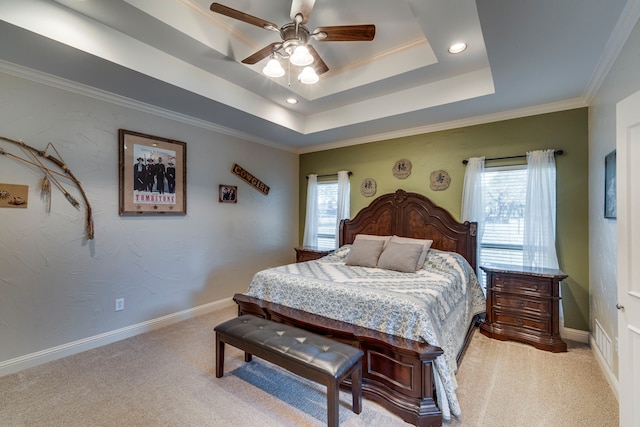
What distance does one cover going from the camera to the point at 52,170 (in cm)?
254

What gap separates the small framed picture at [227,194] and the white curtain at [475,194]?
322 cm

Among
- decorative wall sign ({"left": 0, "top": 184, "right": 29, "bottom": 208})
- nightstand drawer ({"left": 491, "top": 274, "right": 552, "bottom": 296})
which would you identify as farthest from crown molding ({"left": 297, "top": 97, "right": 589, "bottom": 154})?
decorative wall sign ({"left": 0, "top": 184, "right": 29, "bottom": 208})

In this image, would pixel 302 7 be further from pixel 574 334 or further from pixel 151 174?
pixel 574 334

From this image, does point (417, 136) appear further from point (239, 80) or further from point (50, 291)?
point (50, 291)

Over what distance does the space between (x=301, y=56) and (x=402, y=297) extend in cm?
202

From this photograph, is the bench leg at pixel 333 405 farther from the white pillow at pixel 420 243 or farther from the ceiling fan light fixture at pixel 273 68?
the ceiling fan light fixture at pixel 273 68

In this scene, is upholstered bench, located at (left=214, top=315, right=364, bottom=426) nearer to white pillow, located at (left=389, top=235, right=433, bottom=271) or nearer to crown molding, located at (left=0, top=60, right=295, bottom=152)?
white pillow, located at (left=389, top=235, right=433, bottom=271)

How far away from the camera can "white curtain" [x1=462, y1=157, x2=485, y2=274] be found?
11.2ft

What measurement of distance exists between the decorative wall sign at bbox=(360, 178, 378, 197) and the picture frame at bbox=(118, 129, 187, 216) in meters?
2.62

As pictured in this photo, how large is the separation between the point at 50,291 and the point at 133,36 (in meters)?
2.43

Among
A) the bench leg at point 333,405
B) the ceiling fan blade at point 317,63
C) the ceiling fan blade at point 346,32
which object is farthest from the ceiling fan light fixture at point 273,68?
the bench leg at point 333,405

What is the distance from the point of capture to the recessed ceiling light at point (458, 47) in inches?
94.3

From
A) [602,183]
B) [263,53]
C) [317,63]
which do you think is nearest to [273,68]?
[263,53]

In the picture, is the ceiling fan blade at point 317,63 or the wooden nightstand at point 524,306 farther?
the wooden nightstand at point 524,306
